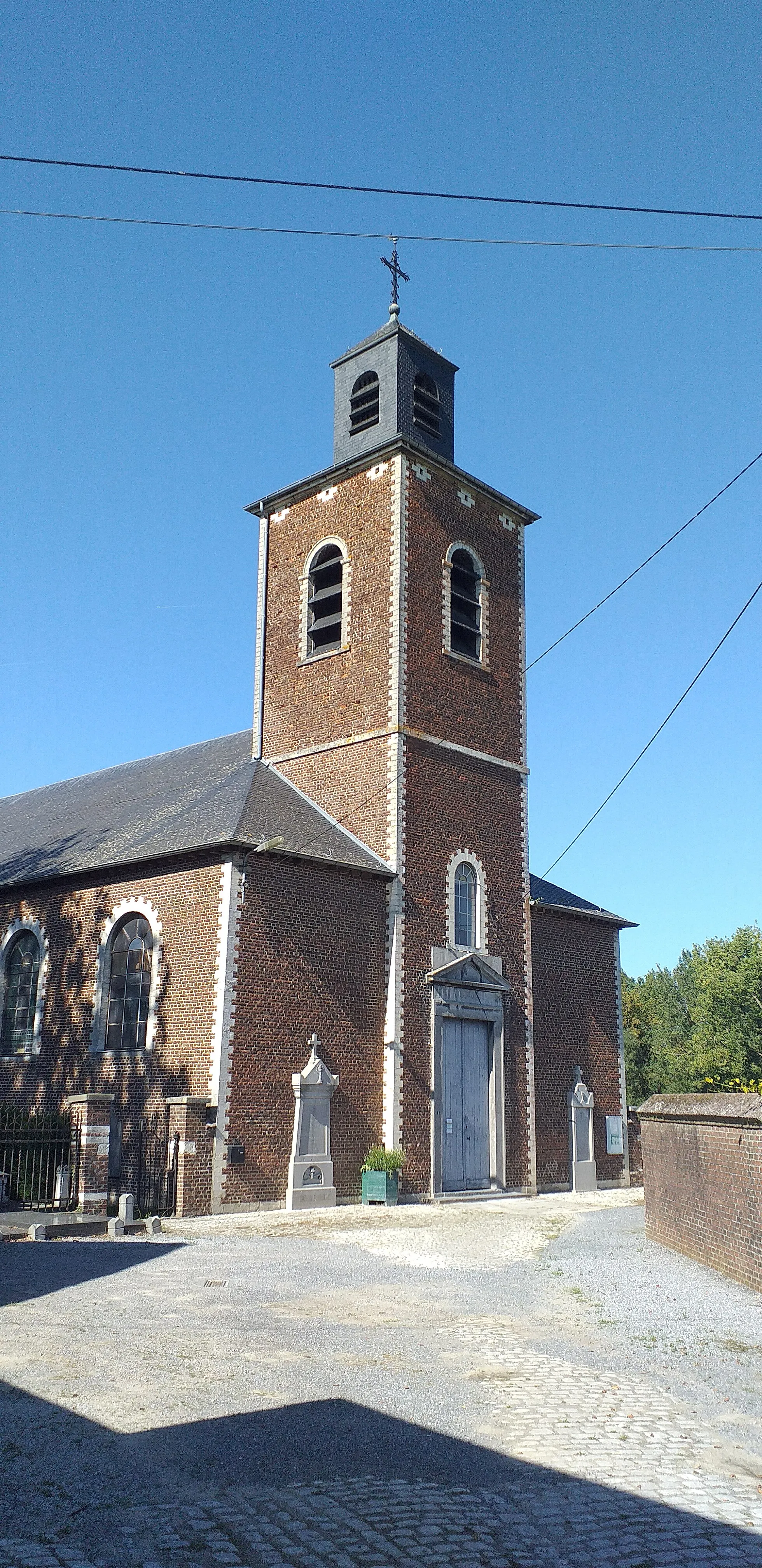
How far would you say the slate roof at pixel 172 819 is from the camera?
19297mm

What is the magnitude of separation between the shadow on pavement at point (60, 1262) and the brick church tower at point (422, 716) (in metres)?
7.06

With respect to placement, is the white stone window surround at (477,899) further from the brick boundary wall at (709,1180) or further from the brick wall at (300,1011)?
the brick boundary wall at (709,1180)

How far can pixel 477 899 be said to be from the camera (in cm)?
2203

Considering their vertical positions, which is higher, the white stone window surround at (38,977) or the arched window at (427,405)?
the arched window at (427,405)

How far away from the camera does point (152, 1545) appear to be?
4.41 metres

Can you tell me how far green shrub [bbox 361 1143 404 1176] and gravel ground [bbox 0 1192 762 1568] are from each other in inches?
272

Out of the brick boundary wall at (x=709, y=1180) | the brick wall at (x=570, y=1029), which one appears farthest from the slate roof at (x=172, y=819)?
the brick boundary wall at (x=709, y=1180)

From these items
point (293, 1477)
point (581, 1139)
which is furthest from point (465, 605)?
point (293, 1477)

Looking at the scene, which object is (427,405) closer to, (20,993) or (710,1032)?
(20,993)

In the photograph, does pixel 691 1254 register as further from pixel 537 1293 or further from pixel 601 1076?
pixel 601 1076

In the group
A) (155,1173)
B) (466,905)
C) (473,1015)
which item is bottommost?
(155,1173)

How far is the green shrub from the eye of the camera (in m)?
18.5

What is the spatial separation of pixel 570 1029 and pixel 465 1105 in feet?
13.8

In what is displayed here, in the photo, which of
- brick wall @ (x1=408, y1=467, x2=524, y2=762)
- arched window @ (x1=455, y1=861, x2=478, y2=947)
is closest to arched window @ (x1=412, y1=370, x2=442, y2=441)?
brick wall @ (x1=408, y1=467, x2=524, y2=762)
